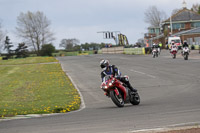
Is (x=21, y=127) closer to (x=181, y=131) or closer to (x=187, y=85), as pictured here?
(x=181, y=131)

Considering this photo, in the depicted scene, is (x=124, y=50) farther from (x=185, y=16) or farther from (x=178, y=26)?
(x=185, y=16)

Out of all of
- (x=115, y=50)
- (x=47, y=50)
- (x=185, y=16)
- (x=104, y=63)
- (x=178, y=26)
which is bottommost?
(x=115, y=50)

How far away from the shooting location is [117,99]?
12414 millimetres

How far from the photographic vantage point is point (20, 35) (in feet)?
406

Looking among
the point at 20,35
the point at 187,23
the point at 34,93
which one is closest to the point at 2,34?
the point at 20,35

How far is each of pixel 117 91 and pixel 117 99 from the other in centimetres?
26

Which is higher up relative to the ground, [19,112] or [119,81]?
[119,81]

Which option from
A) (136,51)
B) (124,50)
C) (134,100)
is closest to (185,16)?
(124,50)

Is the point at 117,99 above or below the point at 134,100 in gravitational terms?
above

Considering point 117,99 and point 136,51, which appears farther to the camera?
point 136,51

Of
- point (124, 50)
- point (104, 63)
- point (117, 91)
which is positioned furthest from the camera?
point (124, 50)

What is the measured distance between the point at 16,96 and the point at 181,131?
12128 millimetres

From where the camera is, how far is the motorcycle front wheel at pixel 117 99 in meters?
12.3

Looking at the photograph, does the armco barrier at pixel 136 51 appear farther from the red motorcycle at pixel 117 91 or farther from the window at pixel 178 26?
the red motorcycle at pixel 117 91
